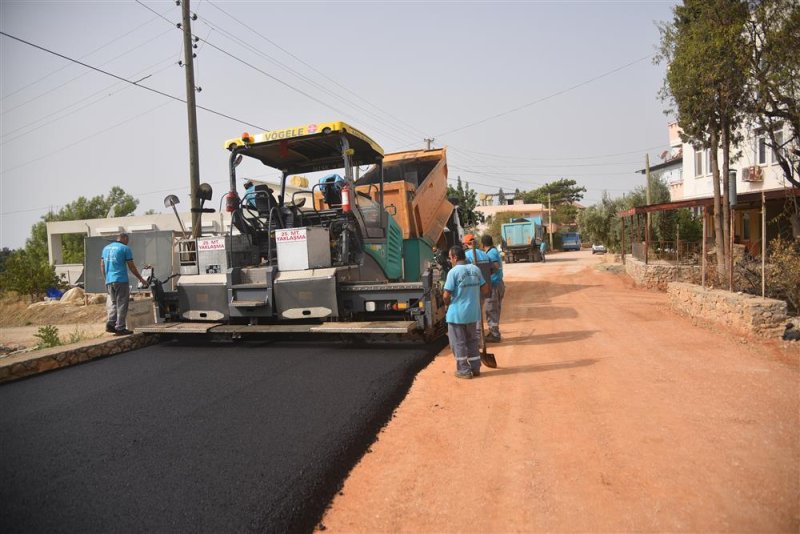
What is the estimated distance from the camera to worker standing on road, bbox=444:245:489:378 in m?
5.27

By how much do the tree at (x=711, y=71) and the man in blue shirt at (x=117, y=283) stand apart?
10.1m

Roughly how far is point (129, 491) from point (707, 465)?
332cm

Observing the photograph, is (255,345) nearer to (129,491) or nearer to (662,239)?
(129,491)

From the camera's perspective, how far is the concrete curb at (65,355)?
5504mm

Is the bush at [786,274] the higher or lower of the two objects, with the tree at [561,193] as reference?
lower

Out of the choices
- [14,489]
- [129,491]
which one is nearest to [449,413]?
[129,491]

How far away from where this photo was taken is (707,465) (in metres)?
3.05

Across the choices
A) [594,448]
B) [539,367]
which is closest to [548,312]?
[539,367]

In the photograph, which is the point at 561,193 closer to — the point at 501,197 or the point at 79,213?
the point at 501,197

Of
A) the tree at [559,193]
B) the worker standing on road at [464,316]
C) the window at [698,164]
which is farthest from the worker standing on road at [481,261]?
the tree at [559,193]

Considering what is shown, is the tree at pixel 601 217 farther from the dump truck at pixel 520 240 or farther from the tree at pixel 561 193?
the tree at pixel 561 193

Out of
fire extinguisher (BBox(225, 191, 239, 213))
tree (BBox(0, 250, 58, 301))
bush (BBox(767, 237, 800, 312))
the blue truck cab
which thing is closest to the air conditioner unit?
bush (BBox(767, 237, 800, 312))

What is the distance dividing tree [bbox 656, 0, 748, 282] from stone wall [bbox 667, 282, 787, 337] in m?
1.73

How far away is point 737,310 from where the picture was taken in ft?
22.8
